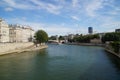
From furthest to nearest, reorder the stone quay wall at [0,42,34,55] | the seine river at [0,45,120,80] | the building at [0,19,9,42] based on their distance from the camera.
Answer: the building at [0,19,9,42] → the stone quay wall at [0,42,34,55] → the seine river at [0,45,120,80]

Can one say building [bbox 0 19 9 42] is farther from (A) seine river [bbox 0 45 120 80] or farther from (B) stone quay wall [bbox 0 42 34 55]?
(A) seine river [bbox 0 45 120 80]

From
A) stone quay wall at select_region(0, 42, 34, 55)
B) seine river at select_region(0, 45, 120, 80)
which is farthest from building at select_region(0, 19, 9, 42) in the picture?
seine river at select_region(0, 45, 120, 80)

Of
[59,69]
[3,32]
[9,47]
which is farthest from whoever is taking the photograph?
[3,32]

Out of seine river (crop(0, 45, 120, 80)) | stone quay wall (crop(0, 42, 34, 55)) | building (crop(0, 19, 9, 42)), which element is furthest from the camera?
building (crop(0, 19, 9, 42))

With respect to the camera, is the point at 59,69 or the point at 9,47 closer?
the point at 59,69

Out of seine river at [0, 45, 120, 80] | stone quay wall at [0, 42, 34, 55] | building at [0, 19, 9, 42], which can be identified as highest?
building at [0, 19, 9, 42]

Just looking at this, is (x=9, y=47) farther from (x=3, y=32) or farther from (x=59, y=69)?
(x=59, y=69)

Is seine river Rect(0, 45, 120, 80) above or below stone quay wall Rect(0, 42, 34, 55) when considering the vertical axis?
below

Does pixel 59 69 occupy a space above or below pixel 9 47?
below

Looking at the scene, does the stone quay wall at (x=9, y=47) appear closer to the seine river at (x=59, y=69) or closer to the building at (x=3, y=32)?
the building at (x=3, y=32)

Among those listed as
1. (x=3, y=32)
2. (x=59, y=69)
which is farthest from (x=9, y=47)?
(x=59, y=69)

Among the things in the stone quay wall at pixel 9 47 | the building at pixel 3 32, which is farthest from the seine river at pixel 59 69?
the building at pixel 3 32

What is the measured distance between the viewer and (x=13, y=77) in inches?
642

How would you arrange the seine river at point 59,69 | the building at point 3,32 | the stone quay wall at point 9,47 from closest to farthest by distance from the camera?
the seine river at point 59,69 < the stone quay wall at point 9,47 < the building at point 3,32
